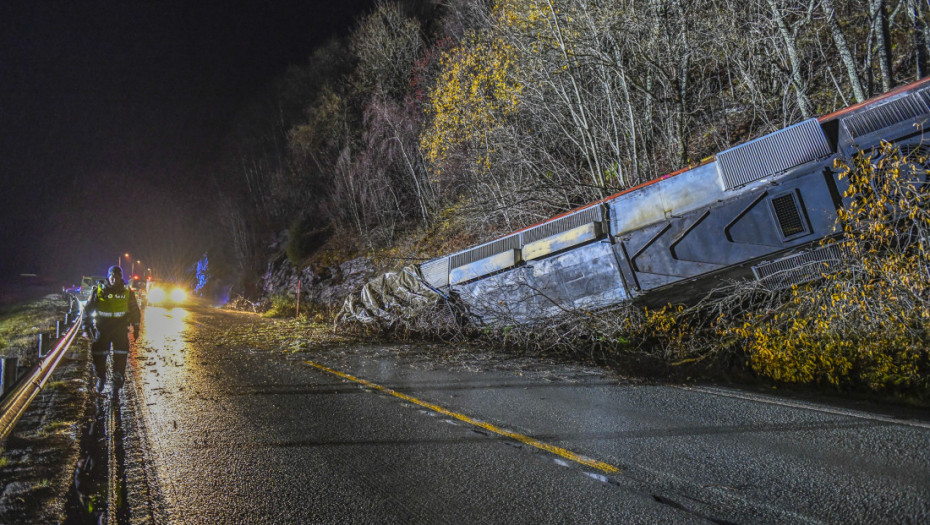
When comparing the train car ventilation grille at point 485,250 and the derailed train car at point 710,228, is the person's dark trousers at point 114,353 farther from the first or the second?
the derailed train car at point 710,228

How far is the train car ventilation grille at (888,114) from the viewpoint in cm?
557

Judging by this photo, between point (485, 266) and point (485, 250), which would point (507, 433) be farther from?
point (485, 250)

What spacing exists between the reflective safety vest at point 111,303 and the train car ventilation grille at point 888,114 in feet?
34.9

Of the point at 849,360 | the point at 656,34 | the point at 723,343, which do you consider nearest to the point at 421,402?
the point at 723,343

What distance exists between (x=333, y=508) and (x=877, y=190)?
6527mm

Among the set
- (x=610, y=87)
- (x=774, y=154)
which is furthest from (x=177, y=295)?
(x=774, y=154)

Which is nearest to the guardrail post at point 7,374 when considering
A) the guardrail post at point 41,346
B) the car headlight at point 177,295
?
the guardrail post at point 41,346

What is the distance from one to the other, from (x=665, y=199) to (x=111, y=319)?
29.1 feet

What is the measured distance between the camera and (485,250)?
10031 millimetres

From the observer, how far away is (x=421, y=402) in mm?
5820

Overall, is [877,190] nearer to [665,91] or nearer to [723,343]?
[723,343]

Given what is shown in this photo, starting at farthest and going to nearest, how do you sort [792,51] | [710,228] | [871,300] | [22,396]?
[792,51]
[710,228]
[22,396]
[871,300]

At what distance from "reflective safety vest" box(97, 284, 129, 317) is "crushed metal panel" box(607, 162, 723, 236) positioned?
8.02 meters

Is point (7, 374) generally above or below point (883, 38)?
below
